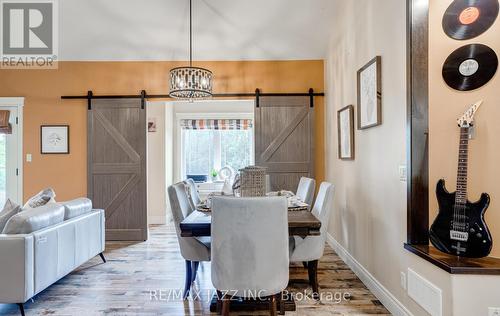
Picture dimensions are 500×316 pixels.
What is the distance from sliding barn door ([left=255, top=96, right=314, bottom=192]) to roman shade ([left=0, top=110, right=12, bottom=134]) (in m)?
3.77

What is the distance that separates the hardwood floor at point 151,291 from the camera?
244cm

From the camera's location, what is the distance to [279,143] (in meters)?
4.59

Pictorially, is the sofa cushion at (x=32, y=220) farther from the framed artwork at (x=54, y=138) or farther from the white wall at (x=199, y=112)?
the white wall at (x=199, y=112)

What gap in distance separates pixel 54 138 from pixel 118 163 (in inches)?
42.3

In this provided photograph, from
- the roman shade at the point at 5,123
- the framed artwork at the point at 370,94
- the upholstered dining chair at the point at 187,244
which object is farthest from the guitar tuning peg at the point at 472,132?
the roman shade at the point at 5,123

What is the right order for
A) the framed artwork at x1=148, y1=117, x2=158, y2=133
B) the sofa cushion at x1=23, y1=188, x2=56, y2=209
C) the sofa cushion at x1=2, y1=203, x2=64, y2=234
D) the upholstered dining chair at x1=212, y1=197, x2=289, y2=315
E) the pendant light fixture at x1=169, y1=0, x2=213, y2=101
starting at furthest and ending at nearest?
the framed artwork at x1=148, y1=117, x2=158, y2=133 → the pendant light fixture at x1=169, y1=0, x2=213, y2=101 → the sofa cushion at x1=23, y1=188, x2=56, y2=209 → the sofa cushion at x1=2, y1=203, x2=64, y2=234 → the upholstered dining chair at x1=212, y1=197, x2=289, y2=315

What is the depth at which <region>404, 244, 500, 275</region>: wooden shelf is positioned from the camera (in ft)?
5.45

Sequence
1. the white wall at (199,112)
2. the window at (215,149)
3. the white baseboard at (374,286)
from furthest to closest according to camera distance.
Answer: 1. the window at (215,149)
2. the white wall at (199,112)
3. the white baseboard at (374,286)

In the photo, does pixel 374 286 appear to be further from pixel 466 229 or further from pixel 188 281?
pixel 188 281

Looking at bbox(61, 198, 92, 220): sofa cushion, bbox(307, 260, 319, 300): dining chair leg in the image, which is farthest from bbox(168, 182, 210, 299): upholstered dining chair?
bbox(61, 198, 92, 220): sofa cushion

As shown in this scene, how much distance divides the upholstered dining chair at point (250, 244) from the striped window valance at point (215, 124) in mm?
4339

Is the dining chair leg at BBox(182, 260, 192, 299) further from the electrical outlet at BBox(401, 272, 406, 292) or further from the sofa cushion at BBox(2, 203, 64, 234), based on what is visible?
the electrical outlet at BBox(401, 272, 406, 292)

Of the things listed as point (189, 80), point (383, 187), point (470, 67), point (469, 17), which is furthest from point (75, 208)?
point (469, 17)

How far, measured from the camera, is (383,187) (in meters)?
2.54
